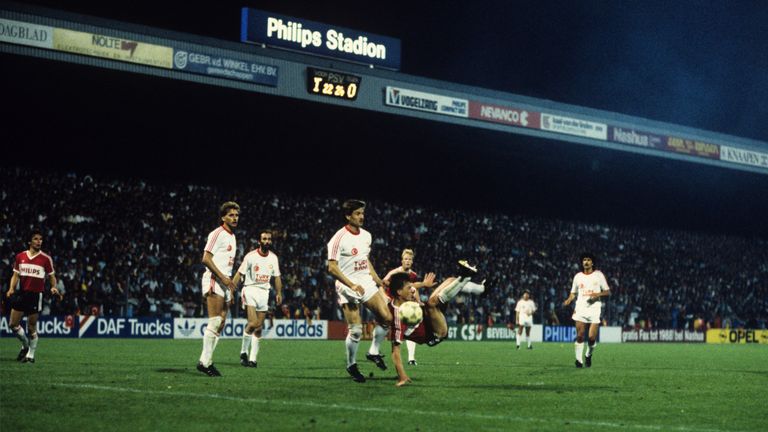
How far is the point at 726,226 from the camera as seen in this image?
2709 inches

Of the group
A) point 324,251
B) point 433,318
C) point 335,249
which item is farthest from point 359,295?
point 324,251

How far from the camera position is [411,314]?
43.8ft

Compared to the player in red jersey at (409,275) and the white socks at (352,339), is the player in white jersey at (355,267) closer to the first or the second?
the white socks at (352,339)

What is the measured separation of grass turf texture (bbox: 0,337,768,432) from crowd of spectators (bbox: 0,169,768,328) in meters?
6.39

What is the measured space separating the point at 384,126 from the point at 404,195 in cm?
607

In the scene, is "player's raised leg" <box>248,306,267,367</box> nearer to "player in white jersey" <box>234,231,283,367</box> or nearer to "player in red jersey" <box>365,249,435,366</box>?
"player in white jersey" <box>234,231,283,367</box>

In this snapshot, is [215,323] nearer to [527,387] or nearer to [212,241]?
[212,241]

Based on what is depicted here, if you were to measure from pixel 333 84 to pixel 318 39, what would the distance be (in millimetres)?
2241

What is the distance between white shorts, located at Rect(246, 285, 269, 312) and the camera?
1941 centimetres

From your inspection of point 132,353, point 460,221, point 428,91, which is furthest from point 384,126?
point 132,353

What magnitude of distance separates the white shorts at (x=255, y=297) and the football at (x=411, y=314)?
6.62 m

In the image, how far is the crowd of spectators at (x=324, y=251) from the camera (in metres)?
34.6

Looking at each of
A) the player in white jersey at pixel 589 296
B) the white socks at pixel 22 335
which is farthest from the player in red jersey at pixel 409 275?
the white socks at pixel 22 335

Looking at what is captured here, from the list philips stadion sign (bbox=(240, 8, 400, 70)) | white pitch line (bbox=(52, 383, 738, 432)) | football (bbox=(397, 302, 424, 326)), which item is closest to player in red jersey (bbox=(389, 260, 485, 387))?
football (bbox=(397, 302, 424, 326))
